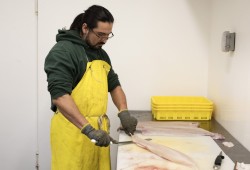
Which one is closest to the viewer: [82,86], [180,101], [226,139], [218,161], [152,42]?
[218,161]

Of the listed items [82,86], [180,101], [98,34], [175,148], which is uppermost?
[98,34]

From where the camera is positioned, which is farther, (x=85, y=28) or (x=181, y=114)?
(x=181, y=114)

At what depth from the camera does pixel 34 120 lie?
7.27ft

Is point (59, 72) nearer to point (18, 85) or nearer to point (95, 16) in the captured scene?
point (95, 16)

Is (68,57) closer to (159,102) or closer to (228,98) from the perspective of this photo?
(159,102)

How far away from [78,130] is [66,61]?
344 millimetres

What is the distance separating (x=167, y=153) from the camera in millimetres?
1177

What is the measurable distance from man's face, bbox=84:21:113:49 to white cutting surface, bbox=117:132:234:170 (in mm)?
516

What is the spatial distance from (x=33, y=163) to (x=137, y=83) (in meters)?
1.10

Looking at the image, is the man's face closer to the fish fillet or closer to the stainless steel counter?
the fish fillet

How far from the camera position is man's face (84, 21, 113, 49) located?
133 centimetres

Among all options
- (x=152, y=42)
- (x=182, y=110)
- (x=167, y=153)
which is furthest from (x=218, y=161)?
(x=152, y=42)

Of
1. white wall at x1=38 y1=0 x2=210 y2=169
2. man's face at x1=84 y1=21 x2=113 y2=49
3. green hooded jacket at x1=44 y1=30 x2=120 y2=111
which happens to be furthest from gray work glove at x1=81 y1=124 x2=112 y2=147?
white wall at x1=38 y1=0 x2=210 y2=169

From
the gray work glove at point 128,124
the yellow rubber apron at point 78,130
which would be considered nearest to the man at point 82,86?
the yellow rubber apron at point 78,130
